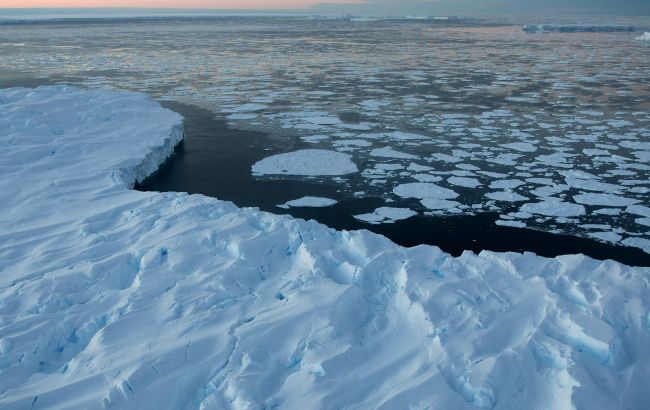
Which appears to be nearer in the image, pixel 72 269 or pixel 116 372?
pixel 116 372

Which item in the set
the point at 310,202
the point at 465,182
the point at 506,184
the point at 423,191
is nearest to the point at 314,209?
the point at 310,202

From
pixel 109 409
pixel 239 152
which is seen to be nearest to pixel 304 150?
pixel 239 152

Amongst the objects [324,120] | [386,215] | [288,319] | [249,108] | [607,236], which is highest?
[288,319]

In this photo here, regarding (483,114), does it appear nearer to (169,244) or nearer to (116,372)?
(169,244)

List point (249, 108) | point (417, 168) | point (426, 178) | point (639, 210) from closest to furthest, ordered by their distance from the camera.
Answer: point (639, 210) < point (426, 178) < point (417, 168) < point (249, 108)

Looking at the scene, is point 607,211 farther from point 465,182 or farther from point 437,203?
point 437,203

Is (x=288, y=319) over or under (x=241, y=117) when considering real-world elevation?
over

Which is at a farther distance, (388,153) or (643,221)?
(388,153)

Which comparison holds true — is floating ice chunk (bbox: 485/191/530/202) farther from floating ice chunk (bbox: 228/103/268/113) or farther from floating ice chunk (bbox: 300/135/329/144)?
floating ice chunk (bbox: 228/103/268/113)
